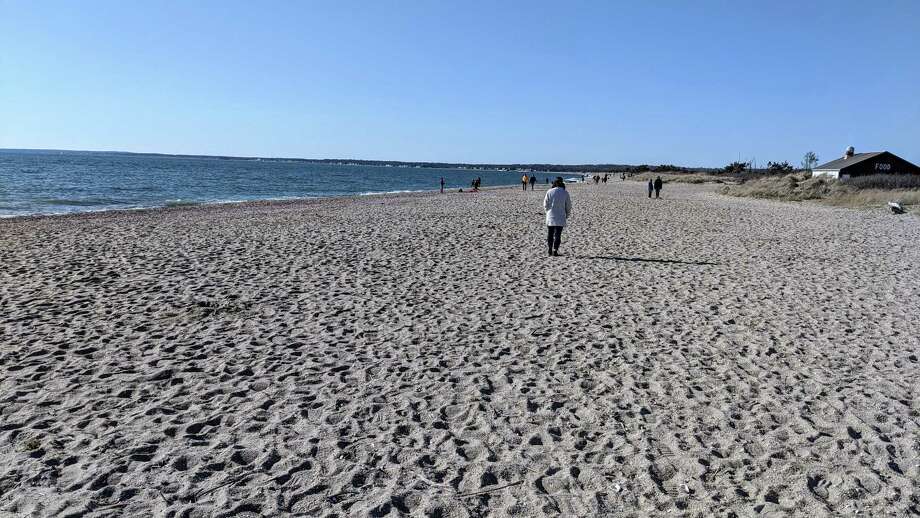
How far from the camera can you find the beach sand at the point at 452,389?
3639 mm

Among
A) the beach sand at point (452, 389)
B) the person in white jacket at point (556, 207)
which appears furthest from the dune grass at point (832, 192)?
the person in white jacket at point (556, 207)

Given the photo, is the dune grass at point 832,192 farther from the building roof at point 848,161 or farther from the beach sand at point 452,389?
the beach sand at point 452,389

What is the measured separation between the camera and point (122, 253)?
11930mm

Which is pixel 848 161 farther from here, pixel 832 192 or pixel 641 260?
pixel 641 260

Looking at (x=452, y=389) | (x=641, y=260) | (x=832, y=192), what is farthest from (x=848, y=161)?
(x=452, y=389)

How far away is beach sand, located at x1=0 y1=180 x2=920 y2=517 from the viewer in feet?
11.9

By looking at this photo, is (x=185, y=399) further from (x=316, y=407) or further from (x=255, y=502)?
(x=255, y=502)

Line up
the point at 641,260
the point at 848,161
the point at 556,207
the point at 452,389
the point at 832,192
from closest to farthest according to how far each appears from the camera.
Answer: the point at 452,389
the point at 556,207
the point at 641,260
the point at 832,192
the point at 848,161

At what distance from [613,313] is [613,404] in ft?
10.3

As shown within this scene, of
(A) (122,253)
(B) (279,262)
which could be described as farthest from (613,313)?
(A) (122,253)

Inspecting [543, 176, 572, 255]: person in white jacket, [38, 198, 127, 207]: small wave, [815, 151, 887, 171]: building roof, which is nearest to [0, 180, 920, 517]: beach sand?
[543, 176, 572, 255]: person in white jacket

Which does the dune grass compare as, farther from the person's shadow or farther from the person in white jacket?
the person in white jacket

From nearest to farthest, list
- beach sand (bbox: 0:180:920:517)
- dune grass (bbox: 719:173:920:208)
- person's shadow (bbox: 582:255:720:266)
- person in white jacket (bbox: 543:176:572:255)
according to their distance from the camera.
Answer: beach sand (bbox: 0:180:920:517) < person in white jacket (bbox: 543:176:572:255) < person's shadow (bbox: 582:255:720:266) < dune grass (bbox: 719:173:920:208)

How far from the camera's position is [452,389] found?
205 inches
